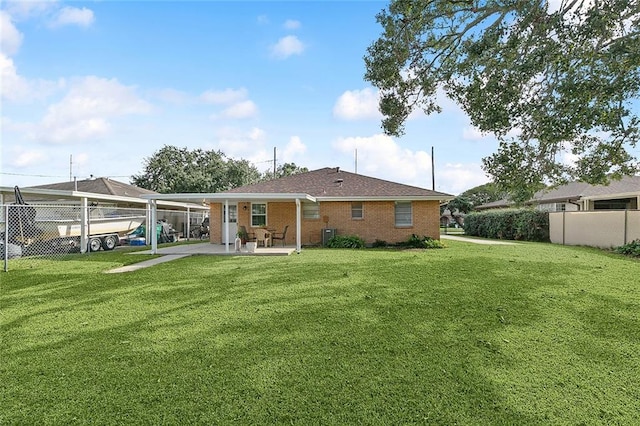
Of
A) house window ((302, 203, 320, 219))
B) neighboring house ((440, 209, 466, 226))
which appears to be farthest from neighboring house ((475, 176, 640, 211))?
neighboring house ((440, 209, 466, 226))

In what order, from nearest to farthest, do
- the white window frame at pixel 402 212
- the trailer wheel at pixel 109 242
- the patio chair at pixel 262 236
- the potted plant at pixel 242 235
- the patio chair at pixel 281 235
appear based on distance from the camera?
the potted plant at pixel 242 235 < the patio chair at pixel 262 236 < the trailer wheel at pixel 109 242 < the patio chair at pixel 281 235 < the white window frame at pixel 402 212

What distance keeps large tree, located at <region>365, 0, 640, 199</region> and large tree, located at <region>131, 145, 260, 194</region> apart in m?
27.7

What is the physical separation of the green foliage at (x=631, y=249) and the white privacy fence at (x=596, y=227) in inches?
27.2

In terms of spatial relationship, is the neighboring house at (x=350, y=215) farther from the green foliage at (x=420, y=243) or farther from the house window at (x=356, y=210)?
the green foliage at (x=420, y=243)

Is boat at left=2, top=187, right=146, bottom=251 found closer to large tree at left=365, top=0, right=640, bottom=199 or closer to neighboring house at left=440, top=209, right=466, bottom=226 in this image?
large tree at left=365, top=0, right=640, bottom=199

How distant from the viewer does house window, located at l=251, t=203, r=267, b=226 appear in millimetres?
17078

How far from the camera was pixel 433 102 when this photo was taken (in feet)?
38.8

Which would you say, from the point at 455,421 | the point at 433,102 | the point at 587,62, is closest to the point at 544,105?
the point at 587,62

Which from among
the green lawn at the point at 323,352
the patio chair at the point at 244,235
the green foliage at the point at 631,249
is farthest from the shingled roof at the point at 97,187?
the green foliage at the point at 631,249

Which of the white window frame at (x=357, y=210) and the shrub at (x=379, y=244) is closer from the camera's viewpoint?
the shrub at (x=379, y=244)

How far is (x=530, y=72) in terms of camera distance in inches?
315

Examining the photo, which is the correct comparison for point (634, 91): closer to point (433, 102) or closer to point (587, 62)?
point (587, 62)

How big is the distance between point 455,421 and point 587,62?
29.0 ft

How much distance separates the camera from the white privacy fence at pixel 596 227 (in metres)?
14.2
